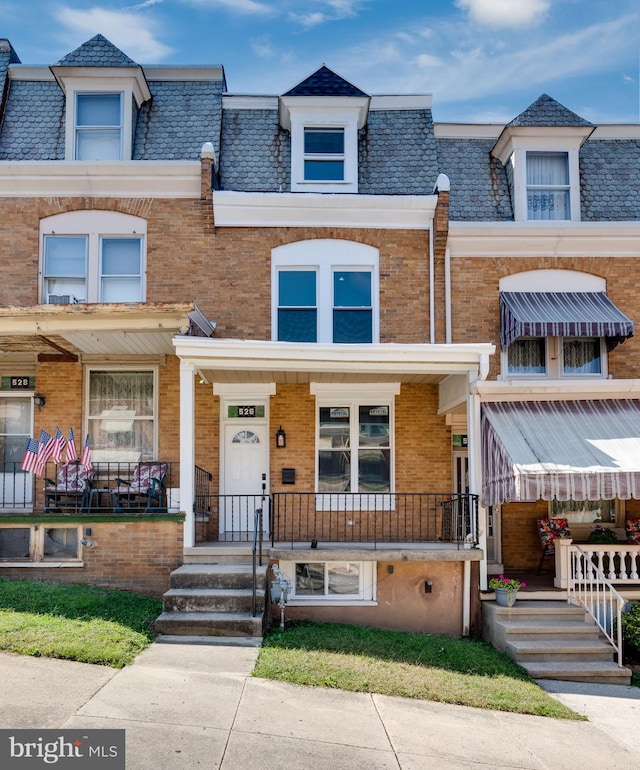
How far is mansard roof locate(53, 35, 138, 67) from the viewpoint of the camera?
14070mm

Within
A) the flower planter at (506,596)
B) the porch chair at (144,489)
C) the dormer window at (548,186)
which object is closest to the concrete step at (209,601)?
the porch chair at (144,489)

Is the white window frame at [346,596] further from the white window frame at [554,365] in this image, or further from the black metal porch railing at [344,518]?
the white window frame at [554,365]

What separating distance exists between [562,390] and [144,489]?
23.2 ft

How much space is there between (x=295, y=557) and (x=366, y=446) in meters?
3.45

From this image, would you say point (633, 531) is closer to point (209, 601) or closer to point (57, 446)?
point (209, 601)

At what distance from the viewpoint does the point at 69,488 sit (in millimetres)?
12375

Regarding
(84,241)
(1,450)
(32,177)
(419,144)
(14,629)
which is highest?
(419,144)

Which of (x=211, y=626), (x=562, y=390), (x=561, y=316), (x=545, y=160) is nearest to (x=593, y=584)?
(x=562, y=390)

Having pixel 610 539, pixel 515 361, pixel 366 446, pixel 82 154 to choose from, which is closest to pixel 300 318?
pixel 366 446

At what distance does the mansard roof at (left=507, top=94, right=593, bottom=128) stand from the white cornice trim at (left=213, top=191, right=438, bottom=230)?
8.94 ft

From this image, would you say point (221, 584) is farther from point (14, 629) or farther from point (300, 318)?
point (300, 318)

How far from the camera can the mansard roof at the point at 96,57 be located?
14.1 metres

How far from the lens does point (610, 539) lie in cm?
1298

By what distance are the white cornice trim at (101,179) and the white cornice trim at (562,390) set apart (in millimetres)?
6588
